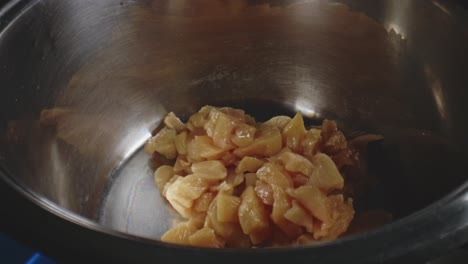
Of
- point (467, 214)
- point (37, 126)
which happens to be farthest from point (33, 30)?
point (467, 214)

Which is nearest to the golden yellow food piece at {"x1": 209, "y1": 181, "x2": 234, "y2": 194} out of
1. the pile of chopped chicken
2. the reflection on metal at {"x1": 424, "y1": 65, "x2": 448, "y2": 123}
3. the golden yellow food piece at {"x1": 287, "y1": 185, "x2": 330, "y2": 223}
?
the pile of chopped chicken

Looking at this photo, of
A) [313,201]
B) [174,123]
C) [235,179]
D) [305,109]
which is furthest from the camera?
[305,109]

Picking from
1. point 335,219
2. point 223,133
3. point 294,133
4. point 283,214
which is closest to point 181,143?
point 223,133

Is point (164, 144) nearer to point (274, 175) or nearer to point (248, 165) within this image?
→ point (248, 165)

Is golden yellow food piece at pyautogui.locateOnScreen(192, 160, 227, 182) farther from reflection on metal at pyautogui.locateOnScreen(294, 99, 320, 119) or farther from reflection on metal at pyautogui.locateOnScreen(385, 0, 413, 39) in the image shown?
reflection on metal at pyautogui.locateOnScreen(385, 0, 413, 39)

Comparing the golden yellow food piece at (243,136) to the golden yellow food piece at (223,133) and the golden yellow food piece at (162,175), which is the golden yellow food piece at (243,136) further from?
the golden yellow food piece at (162,175)
